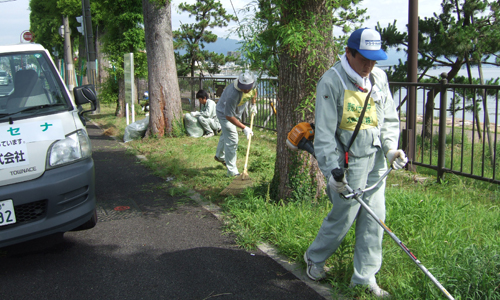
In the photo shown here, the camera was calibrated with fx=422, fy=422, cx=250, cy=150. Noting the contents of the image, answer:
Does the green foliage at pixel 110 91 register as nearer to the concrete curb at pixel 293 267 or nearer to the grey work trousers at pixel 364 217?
the concrete curb at pixel 293 267


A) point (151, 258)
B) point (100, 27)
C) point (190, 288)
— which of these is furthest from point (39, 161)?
point (100, 27)

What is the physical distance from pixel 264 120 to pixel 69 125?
24.5 feet

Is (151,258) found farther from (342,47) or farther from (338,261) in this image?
(342,47)

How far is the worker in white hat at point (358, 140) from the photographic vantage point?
283cm

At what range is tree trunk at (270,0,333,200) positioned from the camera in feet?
14.9

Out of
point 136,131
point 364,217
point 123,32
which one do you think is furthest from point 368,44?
point 123,32

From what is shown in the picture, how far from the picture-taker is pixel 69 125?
12.9ft

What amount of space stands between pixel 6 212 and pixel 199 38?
50.8 feet

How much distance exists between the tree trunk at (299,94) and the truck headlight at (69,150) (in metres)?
2.14

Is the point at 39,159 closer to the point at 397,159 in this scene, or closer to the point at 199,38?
the point at 397,159

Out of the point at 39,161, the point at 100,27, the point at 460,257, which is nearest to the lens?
the point at 460,257

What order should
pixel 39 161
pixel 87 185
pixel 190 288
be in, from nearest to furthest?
pixel 190 288, pixel 39 161, pixel 87 185

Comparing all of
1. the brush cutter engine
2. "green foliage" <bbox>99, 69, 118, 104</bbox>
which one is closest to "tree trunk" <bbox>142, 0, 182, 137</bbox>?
"green foliage" <bbox>99, 69, 118, 104</bbox>

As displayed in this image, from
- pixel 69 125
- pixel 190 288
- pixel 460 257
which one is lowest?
pixel 190 288
